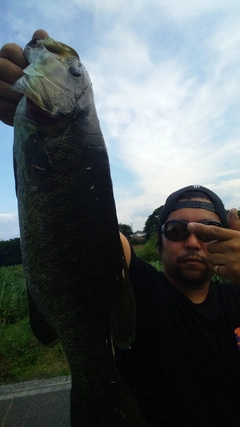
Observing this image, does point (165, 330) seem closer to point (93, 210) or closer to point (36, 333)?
point (36, 333)

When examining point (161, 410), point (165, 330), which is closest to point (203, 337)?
point (165, 330)

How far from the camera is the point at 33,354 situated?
5480 millimetres

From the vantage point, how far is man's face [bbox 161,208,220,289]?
247cm

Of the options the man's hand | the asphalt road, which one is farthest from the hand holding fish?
the asphalt road

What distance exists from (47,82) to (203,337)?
6.41 feet

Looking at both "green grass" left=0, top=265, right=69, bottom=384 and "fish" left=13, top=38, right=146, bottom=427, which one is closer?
"fish" left=13, top=38, right=146, bottom=427

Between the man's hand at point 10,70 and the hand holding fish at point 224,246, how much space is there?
1.20 meters

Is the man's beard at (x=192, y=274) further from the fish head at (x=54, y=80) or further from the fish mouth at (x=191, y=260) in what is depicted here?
the fish head at (x=54, y=80)

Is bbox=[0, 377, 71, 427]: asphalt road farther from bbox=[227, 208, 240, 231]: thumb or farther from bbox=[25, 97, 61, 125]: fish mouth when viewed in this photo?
bbox=[25, 97, 61, 125]: fish mouth

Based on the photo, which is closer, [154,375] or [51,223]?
[51,223]

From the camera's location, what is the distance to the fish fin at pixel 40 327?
4.99ft

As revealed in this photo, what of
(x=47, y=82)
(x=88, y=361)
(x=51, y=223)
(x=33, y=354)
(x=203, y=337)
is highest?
(x=47, y=82)

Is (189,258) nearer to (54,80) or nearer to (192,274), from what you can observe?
(192,274)

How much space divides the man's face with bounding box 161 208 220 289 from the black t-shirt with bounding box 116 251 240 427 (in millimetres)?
194
